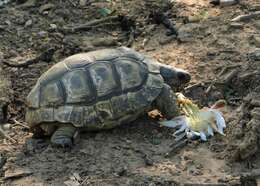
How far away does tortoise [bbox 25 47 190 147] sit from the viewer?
628 centimetres

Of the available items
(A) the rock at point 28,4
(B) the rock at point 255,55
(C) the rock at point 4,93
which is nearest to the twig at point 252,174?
(B) the rock at point 255,55

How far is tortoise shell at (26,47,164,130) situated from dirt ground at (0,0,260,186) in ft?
0.70

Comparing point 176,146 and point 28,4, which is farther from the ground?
point 28,4

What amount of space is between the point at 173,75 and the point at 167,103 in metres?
0.44

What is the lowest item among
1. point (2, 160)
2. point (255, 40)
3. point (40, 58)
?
point (2, 160)

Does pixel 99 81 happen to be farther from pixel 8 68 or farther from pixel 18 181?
pixel 8 68

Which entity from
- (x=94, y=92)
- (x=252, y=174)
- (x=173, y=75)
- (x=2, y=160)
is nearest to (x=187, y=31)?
(x=173, y=75)

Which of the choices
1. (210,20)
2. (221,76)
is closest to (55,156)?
(221,76)

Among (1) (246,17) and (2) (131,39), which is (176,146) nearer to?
(2) (131,39)

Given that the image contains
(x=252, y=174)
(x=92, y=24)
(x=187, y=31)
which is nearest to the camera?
(x=252, y=174)

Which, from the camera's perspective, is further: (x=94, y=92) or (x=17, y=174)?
(x=94, y=92)

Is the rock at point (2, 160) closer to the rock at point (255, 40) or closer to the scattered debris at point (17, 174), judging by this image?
the scattered debris at point (17, 174)

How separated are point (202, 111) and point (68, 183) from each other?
164 cm

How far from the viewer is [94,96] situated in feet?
20.7
